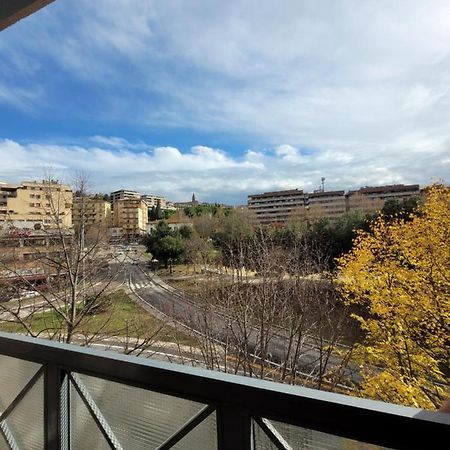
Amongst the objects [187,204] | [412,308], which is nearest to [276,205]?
[187,204]

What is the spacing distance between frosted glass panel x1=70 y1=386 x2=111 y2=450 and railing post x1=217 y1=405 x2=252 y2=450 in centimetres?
39

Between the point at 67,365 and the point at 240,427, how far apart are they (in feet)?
1.68

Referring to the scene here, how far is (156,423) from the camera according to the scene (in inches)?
30.5

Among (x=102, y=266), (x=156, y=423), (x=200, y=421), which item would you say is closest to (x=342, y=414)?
(x=200, y=421)

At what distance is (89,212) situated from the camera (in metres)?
6.16

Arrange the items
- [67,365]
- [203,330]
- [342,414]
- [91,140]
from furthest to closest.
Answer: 1. [91,140]
2. [203,330]
3. [67,365]
4. [342,414]

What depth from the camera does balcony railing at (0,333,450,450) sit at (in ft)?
1.65

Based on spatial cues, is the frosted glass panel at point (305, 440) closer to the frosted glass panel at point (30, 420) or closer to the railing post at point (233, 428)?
the railing post at point (233, 428)

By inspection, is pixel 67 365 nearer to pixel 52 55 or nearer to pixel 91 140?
pixel 52 55

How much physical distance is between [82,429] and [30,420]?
0.23 metres

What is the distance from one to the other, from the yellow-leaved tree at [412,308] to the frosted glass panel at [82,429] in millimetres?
3433

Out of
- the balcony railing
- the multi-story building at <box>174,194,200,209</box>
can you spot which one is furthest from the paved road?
the multi-story building at <box>174,194,200,209</box>

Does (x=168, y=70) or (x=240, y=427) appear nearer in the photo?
(x=240, y=427)

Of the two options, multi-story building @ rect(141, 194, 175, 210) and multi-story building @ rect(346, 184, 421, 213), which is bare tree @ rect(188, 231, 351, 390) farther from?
multi-story building @ rect(141, 194, 175, 210)
